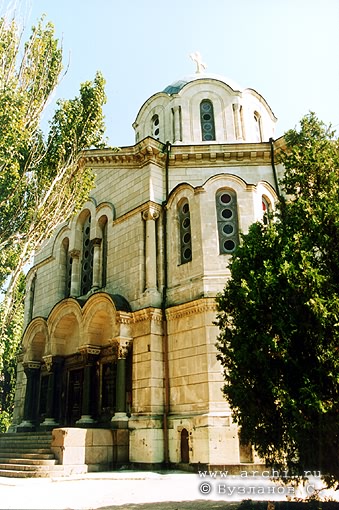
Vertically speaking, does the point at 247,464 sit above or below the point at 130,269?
below

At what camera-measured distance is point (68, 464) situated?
12344mm

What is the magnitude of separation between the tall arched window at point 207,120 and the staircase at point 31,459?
45.3 ft

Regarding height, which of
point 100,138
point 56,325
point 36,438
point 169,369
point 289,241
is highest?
point 100,138

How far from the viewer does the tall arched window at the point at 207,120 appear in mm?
20094

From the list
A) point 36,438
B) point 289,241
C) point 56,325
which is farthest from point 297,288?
point 56,325

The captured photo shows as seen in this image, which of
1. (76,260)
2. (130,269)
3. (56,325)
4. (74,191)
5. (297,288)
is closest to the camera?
(297,288)

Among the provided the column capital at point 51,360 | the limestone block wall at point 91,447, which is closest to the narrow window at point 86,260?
the column capital at point 51,360

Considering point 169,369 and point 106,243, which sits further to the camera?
point 106,243

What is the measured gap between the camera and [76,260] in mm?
19547

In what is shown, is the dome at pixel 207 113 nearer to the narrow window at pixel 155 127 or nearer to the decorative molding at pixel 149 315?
the narrow window at pixel 155 127

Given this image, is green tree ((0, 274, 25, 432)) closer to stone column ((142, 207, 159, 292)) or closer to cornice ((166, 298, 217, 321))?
stone column ((142, 207, 159, 292))

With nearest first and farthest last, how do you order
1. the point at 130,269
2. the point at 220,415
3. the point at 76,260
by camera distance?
the point at 220,415
the point at 130,269
the point at 76,260

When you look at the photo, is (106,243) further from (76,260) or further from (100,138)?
(100,138)

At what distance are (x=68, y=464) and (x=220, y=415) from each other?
4.45m
